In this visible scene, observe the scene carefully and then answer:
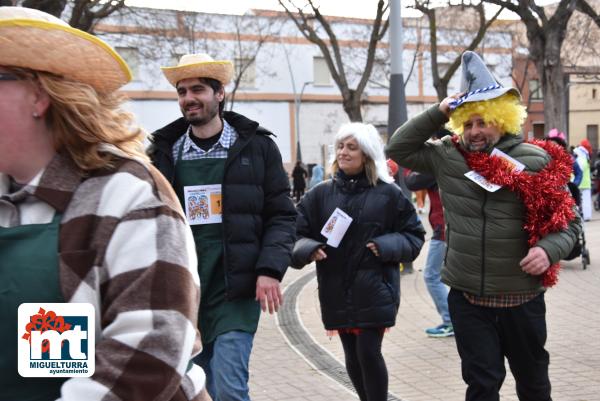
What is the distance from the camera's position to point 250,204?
4.15 m

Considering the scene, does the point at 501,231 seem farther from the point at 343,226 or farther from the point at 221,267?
the point at 221,267

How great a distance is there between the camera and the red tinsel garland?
410 cm

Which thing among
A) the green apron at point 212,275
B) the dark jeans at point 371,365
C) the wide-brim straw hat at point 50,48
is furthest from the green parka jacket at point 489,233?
the wide-brim straw hat at point 50,48

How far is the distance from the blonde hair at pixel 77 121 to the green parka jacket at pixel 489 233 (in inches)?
104

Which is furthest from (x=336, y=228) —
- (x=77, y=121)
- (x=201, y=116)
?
(x=77, y=121)

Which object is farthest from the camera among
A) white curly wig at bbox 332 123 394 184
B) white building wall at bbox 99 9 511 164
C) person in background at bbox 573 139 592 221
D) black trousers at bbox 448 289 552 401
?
white building wall at bbox 99 9 511 164

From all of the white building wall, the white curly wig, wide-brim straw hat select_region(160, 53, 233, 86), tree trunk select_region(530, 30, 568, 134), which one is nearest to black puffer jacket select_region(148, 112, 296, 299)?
wide-brim straw hat select_region(160, 53, 233, 86)

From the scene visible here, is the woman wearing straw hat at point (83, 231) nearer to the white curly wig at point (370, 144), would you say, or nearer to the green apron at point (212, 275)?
the green apron at point (212, 275)

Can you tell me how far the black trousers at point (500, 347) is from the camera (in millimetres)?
4113

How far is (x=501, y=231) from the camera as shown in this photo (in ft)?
13.7

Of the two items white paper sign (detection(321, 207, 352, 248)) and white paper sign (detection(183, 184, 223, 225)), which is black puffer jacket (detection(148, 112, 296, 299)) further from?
white paper sign (detection(321, 207, 352, 248))

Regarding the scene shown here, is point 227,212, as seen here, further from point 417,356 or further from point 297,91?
point 297,91

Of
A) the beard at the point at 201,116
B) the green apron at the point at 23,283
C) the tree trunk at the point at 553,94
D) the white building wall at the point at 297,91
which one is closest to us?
the green apron at the point at 23,283

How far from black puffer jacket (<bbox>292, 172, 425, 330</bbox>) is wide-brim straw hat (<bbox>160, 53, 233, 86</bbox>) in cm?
113
